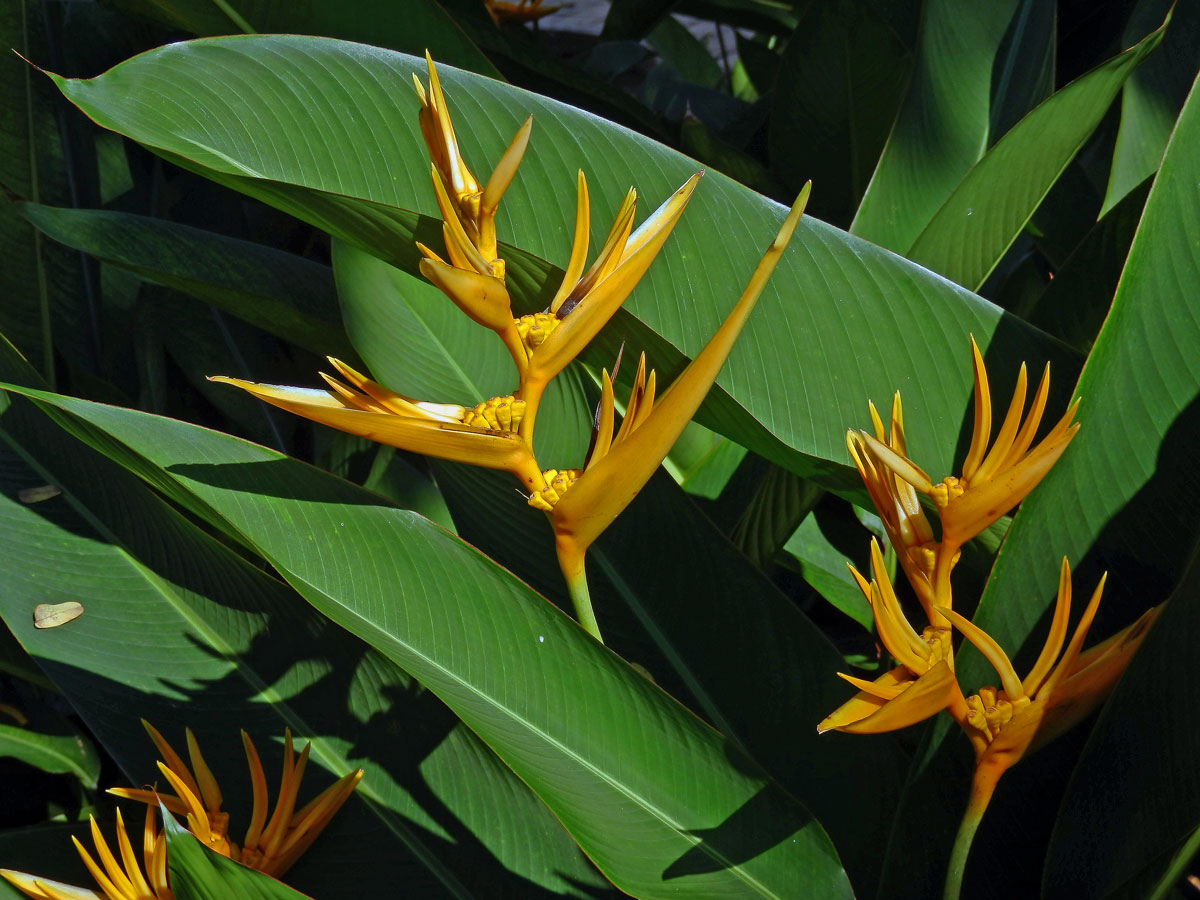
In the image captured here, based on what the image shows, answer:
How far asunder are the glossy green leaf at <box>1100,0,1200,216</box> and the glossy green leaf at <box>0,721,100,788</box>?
1163 millimetres

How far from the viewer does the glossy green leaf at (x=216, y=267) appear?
0.88 m

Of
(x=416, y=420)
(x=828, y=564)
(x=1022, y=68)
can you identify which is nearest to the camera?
(x=416, y=420)

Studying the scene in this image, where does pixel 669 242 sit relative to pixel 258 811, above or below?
above

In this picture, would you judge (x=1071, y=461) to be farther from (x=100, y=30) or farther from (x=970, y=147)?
(x=100, y=30)

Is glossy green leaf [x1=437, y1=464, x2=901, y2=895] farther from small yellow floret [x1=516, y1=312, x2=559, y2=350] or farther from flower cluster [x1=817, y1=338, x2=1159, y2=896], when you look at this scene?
small yellow floret [x1=516, y1=312, x2=559, y2=350]

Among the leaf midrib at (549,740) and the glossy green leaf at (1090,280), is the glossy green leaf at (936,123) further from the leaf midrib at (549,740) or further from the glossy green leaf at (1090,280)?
the leaf midrib at (549,740)

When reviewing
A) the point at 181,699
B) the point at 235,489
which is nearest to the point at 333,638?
the point at 181,699

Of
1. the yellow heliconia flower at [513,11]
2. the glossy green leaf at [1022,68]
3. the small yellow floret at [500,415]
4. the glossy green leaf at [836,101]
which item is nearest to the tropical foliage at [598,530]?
the small yellow floret at [500,415]

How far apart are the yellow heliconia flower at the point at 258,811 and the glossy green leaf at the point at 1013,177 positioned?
65cm

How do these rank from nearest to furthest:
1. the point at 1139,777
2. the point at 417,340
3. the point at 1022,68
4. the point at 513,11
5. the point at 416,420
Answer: the point at 416,420, the point at 1139,777, the point at 417,340, the point at 1022,68, the point at 513,11

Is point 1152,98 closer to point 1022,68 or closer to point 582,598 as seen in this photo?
point 1022,68

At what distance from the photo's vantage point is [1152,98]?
1042 millimetres

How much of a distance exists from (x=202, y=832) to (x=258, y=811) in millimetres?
34

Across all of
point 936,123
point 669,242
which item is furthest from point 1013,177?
point 669,242
